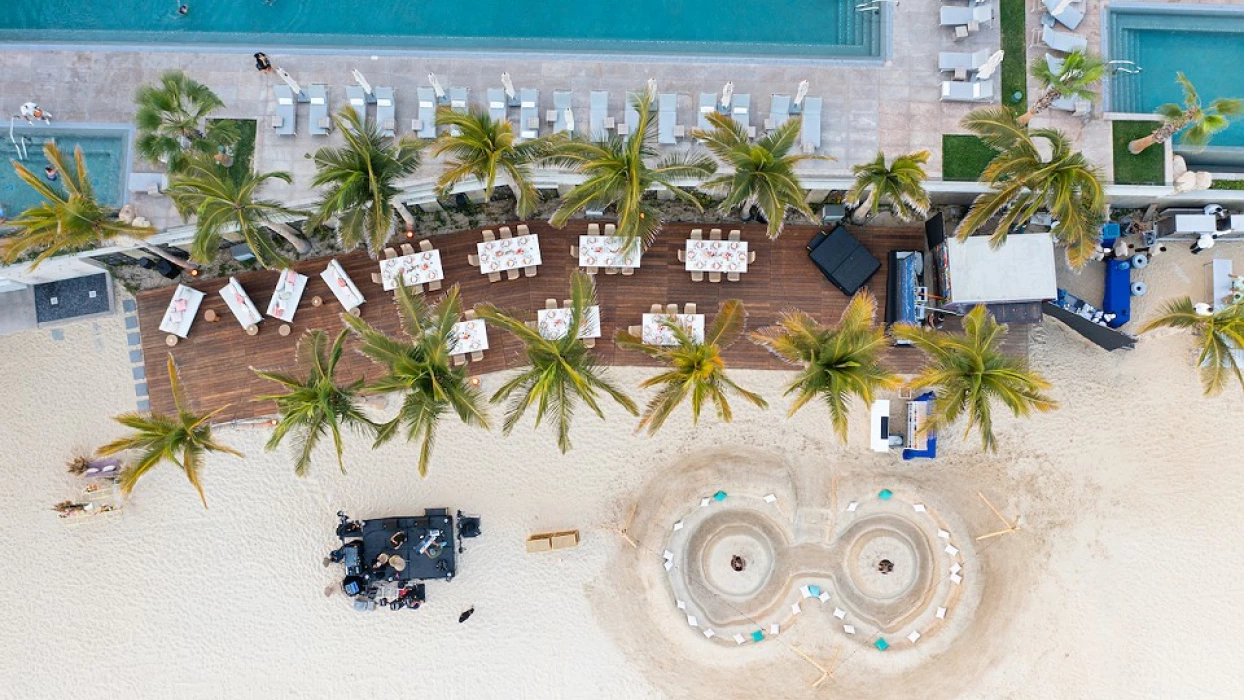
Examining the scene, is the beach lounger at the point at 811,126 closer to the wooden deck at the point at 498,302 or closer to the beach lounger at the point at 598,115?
the wooden deck at the point at 498,302

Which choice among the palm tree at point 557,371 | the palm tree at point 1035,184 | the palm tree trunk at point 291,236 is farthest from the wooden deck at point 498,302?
the palm tree at point 557,371

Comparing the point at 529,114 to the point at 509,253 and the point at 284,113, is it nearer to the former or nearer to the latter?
the point at 509,253

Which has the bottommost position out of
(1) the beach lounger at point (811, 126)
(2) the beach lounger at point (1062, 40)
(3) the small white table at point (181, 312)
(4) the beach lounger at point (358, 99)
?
(3) the small white table at point (181, 312)

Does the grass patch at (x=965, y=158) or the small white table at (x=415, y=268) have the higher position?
the grass patch at (x=965, y=158)

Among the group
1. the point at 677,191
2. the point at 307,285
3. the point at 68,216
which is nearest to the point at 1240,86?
the point at 677,191

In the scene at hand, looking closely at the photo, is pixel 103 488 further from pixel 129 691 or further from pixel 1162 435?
pixel 1162 435

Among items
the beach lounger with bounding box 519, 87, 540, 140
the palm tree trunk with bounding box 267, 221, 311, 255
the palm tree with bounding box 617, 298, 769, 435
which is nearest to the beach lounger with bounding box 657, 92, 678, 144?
the beach lounger with bounding box 519, 87, 540, 140

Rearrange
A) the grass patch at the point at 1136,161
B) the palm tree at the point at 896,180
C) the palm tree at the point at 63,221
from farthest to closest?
the grass patch at the point at 1136,161
the palm tree at the point at 896,180
the palm tree at the point at 63,221
